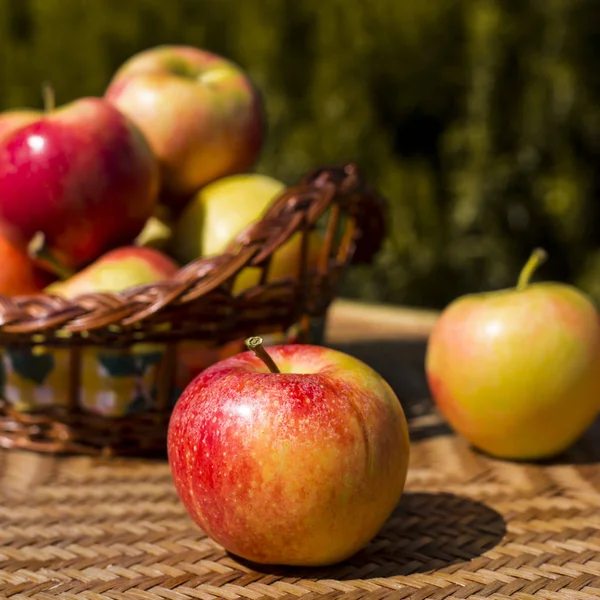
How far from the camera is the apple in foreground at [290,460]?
1.99 ft

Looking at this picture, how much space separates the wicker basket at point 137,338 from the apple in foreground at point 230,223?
0.03 meters

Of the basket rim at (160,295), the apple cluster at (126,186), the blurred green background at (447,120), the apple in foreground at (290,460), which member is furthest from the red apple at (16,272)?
the blurred green background at (447,120)

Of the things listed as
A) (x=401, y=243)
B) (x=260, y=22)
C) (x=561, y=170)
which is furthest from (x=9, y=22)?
(x=561, y=170)

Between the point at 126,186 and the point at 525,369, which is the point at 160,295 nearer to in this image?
the point at 126,186

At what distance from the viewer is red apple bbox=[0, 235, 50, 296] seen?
95 centimetres

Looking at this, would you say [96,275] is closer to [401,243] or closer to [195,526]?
[195,526]

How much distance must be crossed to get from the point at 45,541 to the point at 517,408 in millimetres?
453

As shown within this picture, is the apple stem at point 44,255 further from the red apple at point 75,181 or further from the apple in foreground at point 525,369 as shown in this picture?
the apple in foreground at point 525,369

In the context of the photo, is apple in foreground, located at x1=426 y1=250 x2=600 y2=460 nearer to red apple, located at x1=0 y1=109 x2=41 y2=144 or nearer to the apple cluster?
the apple cluster

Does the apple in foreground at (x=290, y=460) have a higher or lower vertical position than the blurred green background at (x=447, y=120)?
lower

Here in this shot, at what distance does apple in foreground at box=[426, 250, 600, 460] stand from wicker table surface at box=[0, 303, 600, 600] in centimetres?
4

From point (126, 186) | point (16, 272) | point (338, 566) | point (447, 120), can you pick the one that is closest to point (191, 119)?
point (126, 186)

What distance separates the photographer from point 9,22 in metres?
2.41

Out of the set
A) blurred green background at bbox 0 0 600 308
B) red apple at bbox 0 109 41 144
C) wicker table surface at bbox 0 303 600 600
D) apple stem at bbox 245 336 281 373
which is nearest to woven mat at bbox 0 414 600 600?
wicker table surface at bbox 0 303 600 600
